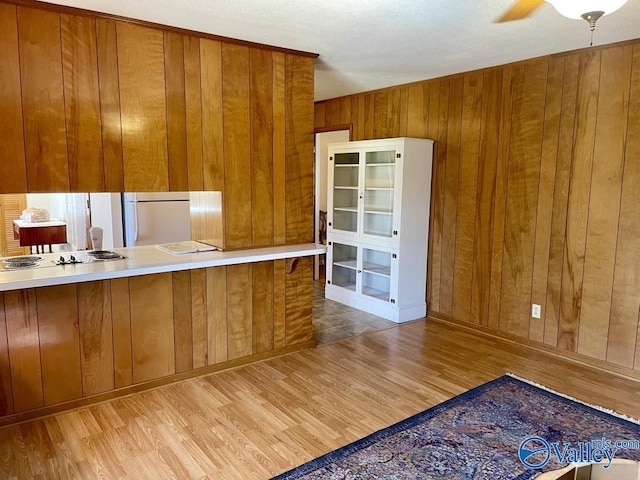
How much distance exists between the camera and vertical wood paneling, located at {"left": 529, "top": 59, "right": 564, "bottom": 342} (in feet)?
11.9

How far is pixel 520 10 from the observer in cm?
258

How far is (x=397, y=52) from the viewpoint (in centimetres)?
354

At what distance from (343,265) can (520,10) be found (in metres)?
3.20

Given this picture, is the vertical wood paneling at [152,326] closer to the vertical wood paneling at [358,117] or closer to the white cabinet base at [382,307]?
the white cabinet base at [382,307]

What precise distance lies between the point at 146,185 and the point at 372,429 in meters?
2.09

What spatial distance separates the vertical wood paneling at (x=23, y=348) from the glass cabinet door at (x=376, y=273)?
3111 mm

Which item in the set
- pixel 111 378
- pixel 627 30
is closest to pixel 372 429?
pixel 111 378

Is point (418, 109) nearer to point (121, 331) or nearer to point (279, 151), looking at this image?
point (279, 151)

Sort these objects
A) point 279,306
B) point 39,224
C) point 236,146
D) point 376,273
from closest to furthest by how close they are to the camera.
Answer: point 236,146 < point 279,306 < point 39,224 < point 376,273

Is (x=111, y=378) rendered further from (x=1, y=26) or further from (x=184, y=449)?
(x=1, y=26)

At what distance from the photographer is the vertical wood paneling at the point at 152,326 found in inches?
119

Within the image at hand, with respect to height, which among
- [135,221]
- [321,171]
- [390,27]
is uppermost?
[390,27]

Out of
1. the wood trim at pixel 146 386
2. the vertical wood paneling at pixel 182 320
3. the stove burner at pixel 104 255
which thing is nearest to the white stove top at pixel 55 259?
the stove burner at pixel 104 255

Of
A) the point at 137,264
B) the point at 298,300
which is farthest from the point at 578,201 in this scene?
the point at 137,264
